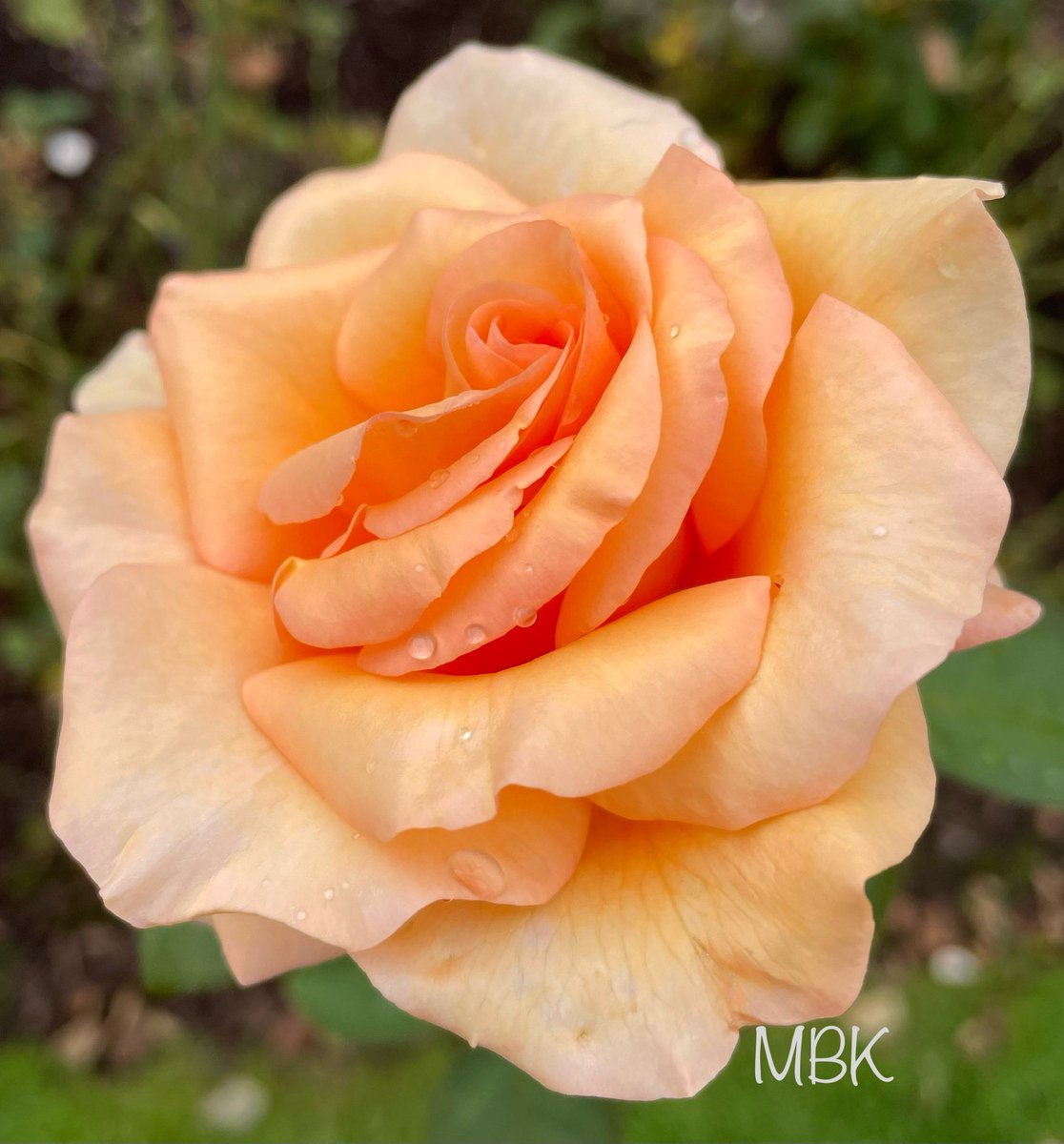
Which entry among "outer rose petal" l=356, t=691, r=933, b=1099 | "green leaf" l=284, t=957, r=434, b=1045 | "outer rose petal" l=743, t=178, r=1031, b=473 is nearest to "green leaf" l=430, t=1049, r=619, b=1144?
"green leaf" l=284, t=957, r=434, b=1045

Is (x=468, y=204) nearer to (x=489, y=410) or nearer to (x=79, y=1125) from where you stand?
(x=489, y=410)

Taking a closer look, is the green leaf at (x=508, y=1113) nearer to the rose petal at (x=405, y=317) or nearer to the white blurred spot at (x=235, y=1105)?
the rose petal at (x=405, y=317)

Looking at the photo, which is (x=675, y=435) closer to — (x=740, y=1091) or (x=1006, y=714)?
(x=1006, y=714)

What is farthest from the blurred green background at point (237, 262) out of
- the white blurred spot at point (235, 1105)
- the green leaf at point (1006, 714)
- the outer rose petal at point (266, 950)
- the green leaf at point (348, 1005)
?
the outer rose petal at point (266, 950)

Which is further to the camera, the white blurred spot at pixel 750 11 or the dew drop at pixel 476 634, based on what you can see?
the white blurred spot at pixel 750 11

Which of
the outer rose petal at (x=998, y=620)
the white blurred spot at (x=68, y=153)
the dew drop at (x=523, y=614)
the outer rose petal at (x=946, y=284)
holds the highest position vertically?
the outer rose petal at (x=946, y=284)

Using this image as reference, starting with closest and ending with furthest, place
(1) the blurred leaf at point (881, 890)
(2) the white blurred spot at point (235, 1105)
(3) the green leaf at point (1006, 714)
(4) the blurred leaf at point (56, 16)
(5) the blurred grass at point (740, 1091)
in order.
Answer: (1) the blurred leaf at point (881, 890) → (3) the green leaf at point (1006, 714) → (5) the blurred grass at point (740, 1091) → (2) the white blurred spot at point (235, 1105) → (4) the blurred leaf at point (56, 16)

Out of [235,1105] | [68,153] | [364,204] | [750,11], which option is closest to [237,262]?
[68,153]

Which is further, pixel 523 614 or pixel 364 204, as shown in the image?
pixel 364 204
